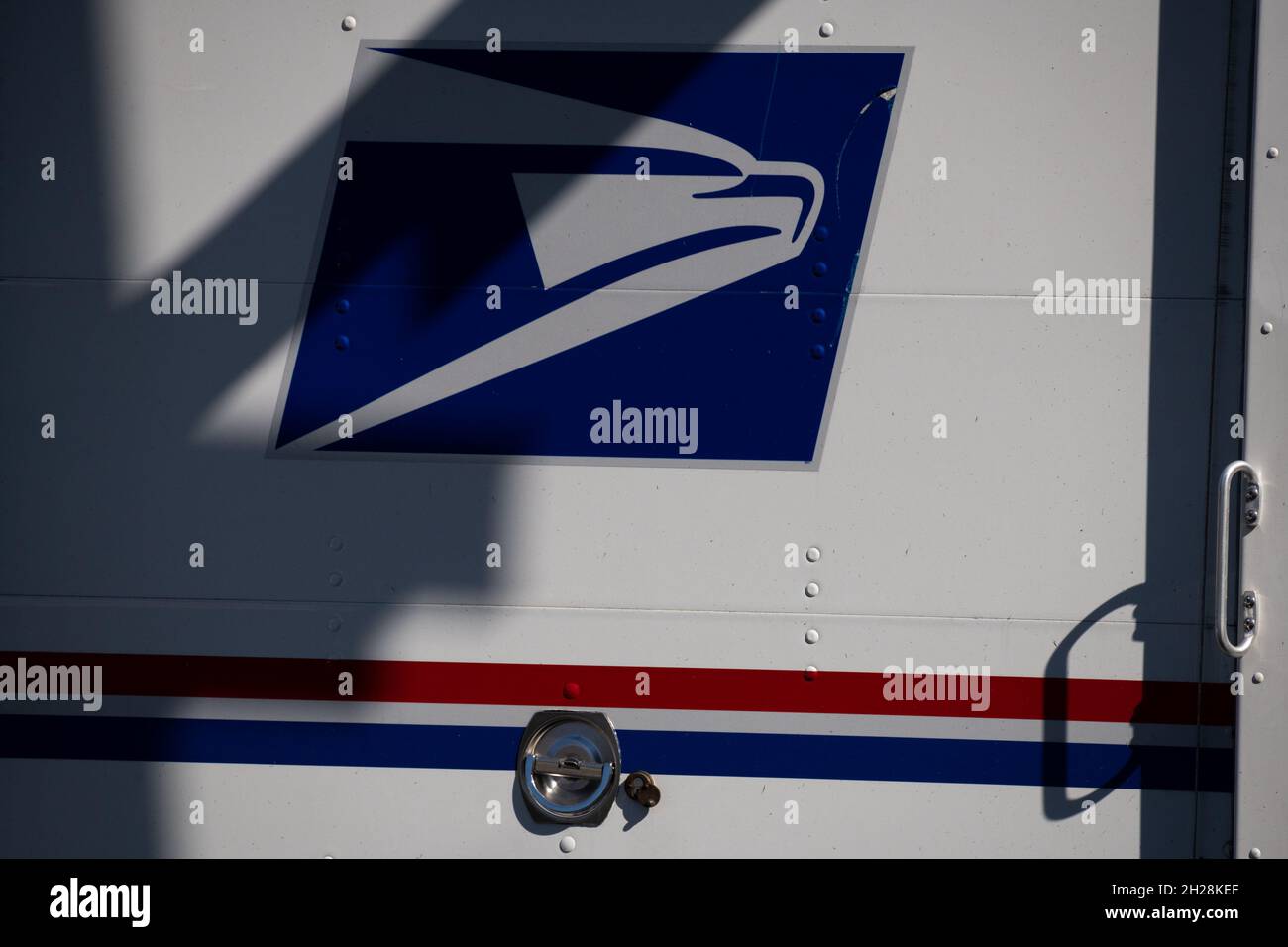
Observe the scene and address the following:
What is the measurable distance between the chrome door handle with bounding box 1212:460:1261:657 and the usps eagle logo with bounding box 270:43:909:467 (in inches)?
32.5

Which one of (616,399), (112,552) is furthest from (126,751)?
(616,399)

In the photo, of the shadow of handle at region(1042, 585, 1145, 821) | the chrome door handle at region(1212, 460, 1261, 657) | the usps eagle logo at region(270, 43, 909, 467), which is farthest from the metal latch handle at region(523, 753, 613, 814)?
the chrome door handle at region(1212, 460, 1261, 657)

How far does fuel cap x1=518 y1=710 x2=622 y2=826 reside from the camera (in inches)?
81.7

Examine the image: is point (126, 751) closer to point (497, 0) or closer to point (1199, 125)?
point (497, 0)

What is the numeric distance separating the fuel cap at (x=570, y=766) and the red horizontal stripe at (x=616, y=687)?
5 cm

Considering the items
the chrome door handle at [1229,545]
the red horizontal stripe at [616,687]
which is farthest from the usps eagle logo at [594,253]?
the chrome door handle at [1229,545]

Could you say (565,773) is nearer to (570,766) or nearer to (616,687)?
(570,766)

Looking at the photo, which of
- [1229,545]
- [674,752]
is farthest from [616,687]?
[1229,545]

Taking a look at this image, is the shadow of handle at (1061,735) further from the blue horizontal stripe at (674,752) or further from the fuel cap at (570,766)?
the fuel cap at (570,766)

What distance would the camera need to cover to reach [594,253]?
2.07 metres

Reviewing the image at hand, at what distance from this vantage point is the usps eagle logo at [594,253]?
205 centimetres

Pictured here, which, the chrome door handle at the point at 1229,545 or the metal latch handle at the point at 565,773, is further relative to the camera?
the metal latch handle at the point at 565,773

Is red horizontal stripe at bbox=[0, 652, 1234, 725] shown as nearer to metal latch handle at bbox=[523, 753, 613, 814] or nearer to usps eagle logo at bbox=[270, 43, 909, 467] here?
metal latch handle at bbox=[523, 753, 613, 814]

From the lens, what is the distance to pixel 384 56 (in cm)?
208
